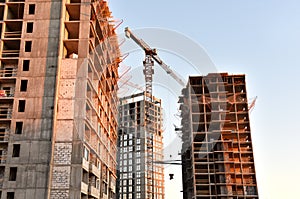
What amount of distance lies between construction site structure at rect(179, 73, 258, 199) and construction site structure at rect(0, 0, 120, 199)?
2726 cm

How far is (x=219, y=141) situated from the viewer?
6762 cm

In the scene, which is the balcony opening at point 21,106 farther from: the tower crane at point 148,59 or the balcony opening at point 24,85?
the tower crane at point 148,59

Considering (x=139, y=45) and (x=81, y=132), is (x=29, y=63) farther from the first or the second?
(x=139, y=45)

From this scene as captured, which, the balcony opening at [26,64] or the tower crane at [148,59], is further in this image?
the tower crane at [148,59]

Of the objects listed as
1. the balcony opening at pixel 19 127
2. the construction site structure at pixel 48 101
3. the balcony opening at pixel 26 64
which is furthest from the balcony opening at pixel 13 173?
the balcony opening at pixel 26 64

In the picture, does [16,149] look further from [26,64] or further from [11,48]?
[11,48]

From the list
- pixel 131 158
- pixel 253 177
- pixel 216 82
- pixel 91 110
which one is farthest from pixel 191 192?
pixel 131 158

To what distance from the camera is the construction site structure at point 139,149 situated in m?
124

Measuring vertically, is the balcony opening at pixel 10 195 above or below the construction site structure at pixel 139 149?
below

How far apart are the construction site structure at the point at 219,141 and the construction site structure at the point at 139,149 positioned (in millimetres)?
46716

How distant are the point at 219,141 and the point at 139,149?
64713mm

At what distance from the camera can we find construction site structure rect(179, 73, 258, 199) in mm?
65062

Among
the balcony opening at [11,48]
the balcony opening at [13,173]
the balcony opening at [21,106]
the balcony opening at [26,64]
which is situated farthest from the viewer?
the balcony opening at [11,48]

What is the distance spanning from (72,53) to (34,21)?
5.85 metres
